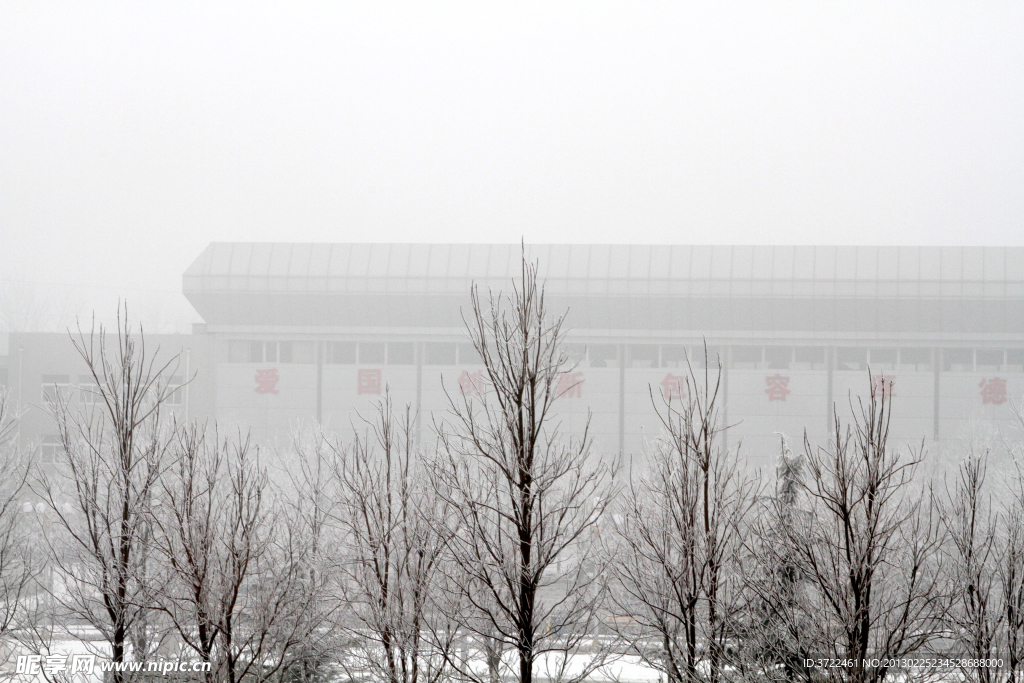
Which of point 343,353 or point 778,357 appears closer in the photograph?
point 778,357

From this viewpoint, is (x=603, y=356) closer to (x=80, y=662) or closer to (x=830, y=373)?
(x=830, y=373)

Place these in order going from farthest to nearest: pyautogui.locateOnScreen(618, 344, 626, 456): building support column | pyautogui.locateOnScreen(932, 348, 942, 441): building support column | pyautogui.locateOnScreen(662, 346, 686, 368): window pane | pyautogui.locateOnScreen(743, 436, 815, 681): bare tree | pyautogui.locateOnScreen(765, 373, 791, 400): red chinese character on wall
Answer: pyautogui.locateOnScreen(662, 346, 686, 368): window pane
pyautogui.locateOnScreen(618, 344, 626, 456): building support column
pyautogui.locateOnScreen(765, 373, 791, 400): red chinese character on wall
pyautogui.locateOnScreen(932, 348, 942, 441): building support column
pyautogui.locateOnScreen(743, 436, 815, 681): bare tree

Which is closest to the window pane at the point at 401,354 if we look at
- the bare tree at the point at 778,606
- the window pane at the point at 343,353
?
the window pane at the point at 343,353

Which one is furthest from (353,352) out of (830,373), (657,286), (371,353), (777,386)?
(830,373)

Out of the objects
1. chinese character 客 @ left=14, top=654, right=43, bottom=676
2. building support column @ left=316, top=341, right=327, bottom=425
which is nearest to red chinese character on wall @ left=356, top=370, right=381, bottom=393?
building support column @ left=316, top=341, right=327, bottom=425

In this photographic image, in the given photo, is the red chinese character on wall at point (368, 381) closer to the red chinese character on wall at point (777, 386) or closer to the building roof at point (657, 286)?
the building roof at point (657, 286)

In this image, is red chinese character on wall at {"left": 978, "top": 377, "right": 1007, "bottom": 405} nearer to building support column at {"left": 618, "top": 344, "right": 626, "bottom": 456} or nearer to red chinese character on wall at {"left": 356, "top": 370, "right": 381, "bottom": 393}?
building support column at {"left": 618, "top": 344, "right": 626, "bottom": 456}

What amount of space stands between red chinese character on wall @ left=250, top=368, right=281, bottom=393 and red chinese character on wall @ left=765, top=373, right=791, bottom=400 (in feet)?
66.8

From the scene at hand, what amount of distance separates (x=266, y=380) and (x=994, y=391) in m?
29.8

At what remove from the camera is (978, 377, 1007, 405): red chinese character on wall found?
33750mm

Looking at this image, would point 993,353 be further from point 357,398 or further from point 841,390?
point 357,398

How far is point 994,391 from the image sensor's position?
33938mm

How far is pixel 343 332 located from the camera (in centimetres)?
3588

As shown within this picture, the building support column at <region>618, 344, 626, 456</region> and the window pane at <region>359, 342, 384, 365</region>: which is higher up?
the window pane at <region>359, 342, 384, 365</region>
